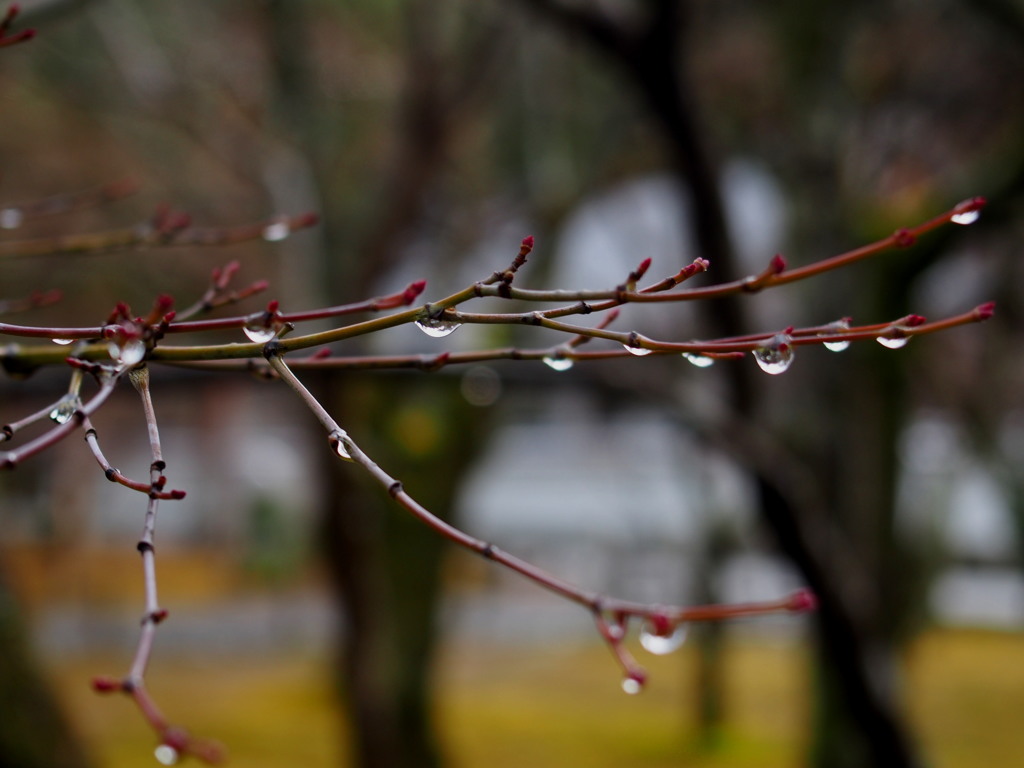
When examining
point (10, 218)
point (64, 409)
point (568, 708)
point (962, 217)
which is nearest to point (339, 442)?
point (64, 409)

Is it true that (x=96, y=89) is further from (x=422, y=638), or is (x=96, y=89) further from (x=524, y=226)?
(x=422, y=638)

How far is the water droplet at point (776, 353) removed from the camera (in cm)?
105

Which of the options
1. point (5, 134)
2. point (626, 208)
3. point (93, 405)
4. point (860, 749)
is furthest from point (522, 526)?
point (93, 405)

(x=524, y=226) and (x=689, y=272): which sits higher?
(x=524, y=226)

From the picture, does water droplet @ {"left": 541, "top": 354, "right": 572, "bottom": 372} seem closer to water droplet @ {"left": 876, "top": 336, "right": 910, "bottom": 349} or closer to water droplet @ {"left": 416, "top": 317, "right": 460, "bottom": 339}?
water droplet @ {"left": 416, "top": 317, "right": 460, "bottom": 339}

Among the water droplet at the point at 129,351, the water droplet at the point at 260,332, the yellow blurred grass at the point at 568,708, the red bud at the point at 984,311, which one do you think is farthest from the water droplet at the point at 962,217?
the yellow blurred grass at the point at 568,708

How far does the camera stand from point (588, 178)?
25.0ft

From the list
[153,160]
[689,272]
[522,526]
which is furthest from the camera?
[522,526]

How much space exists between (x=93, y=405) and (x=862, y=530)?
505cm

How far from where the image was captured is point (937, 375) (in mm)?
12266

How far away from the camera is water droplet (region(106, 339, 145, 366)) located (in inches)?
40.3

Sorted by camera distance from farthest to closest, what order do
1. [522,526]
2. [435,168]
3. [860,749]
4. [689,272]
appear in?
[522,526], [435,168], [860,749], [689,272]

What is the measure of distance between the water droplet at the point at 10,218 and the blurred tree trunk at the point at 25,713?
7.51ft

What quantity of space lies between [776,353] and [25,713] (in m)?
3.49
